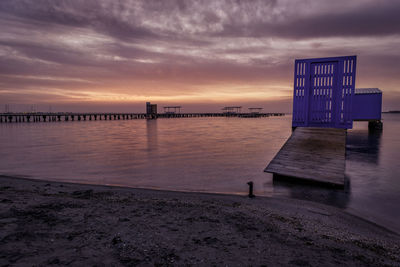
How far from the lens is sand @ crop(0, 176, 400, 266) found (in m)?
4.50

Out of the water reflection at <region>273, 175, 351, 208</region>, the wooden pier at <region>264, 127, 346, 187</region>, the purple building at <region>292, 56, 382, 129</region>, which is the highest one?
the purple building at <region>292, 56, 382, 129</region>

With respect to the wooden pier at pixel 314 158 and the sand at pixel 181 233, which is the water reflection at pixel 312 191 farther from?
the sand at pixel 181 233

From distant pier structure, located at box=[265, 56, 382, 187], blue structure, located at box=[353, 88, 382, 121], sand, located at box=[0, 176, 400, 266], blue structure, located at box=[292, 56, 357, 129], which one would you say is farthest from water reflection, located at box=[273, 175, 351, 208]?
blue structure, located at box=[353, 88, 382, 121]

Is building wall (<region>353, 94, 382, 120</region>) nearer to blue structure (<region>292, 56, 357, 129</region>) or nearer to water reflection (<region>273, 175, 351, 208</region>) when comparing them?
blue structure (<region>292, 56, 357, 129</region>)

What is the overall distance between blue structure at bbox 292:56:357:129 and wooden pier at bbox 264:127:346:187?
1520mm

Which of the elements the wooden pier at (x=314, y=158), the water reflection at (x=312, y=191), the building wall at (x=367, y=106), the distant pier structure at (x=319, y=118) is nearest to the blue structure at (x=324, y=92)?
the distant pier structure at (x=319, y=118)

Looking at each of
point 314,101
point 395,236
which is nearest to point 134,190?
point 395,236

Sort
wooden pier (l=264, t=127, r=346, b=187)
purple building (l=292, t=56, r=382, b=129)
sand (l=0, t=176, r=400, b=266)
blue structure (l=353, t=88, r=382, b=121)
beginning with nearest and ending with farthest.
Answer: sand (l=0, t=176, r=400, b=266) < wooden pier (l=264, t=127, r=346, b=187) < purple building (l=292, t=56, r=382, b=129) < blue structure (l=353, t=88, r=382, b=121)

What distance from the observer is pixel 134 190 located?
9.93 meters

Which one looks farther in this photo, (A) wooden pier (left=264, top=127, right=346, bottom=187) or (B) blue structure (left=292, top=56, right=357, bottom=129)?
(B) blue structure (left=292, top=56, right=357, bottom=129)

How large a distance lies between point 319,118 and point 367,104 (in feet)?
97.1

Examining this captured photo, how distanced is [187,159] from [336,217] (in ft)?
41.2

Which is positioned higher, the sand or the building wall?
the building wall

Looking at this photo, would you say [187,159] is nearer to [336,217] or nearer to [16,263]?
[336,217]
